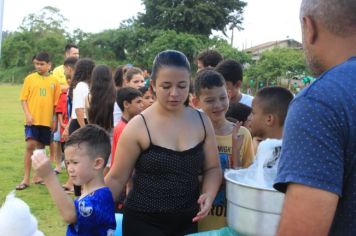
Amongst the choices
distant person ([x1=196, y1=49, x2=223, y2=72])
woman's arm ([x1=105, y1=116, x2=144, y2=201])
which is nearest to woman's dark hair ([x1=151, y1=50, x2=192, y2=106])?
woman's arm ([x1=105, y1=116, x2=144, y2=201])

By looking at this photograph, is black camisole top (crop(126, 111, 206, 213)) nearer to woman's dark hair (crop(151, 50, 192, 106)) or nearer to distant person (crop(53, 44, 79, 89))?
woman's dark hair (crop(151, 50, 192, 106))

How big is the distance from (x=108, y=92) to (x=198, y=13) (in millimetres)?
36355

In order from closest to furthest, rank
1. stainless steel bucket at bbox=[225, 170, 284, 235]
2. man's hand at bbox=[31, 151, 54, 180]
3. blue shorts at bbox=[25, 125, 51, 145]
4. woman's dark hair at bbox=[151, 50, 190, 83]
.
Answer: stainless steel bucket at bbox=[225, 170, 284, 235] < man's hand at bbox=[31, 151, 54, 180] < woman's dark hair at bbox=[151, 50, 190, 83] < blue shorts at bbox=[25, 125, 51, 145]

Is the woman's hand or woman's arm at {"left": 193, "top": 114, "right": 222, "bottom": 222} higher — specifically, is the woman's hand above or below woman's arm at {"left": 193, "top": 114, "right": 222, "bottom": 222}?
below

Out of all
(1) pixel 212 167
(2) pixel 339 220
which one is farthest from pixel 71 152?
(2) pixel 339 220

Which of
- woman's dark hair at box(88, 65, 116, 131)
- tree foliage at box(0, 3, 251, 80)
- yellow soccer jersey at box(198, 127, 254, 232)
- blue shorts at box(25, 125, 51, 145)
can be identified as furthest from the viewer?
tree foliage at box(0, 3, 251, 80)

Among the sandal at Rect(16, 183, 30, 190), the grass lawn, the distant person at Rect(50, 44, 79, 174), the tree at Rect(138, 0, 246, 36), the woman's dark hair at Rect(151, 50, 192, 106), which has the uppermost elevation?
the tree at Rect(138, 0, 246, 36)

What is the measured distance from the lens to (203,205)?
2.25m

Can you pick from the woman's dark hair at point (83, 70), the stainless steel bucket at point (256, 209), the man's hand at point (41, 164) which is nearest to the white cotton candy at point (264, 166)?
the stainless steel bucket at point (256, 209)

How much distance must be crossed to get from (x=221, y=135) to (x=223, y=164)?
0.18m

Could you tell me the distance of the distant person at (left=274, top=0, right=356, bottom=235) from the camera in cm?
104

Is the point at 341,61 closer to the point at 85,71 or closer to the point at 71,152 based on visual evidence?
the point at 71,152

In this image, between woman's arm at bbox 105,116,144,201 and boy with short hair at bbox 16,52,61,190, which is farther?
boy with short hair at bbox 16,52,61,190

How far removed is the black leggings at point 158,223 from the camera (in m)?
2.30
